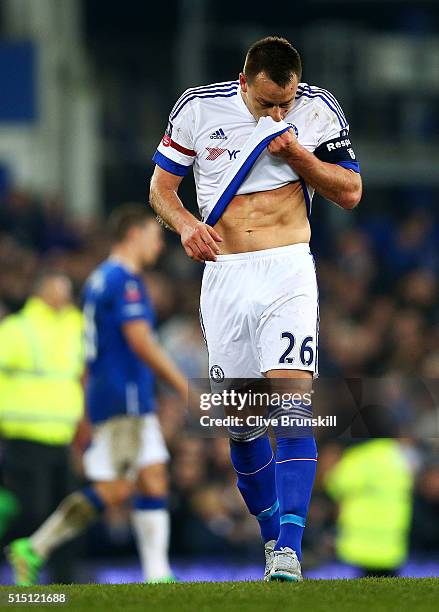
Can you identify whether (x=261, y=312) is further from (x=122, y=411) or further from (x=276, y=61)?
(x=122, y=411)

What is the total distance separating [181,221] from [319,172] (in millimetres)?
619

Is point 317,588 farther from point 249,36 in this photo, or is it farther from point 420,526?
point 249,36

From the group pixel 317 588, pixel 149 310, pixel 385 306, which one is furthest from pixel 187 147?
pixel 385 306

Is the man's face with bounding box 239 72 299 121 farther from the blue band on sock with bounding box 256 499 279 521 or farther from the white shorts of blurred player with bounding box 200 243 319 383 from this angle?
the blue band on sock with bounding box 256 499 279 521

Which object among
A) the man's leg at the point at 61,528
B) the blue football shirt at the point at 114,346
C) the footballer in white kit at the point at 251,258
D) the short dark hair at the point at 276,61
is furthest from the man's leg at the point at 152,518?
the short dark hair at the point at 276,61

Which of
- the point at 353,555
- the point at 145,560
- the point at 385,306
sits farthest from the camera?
the point at 385,306

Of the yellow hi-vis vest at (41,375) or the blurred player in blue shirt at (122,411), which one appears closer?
the blurred player in blue shirt at (122,411)

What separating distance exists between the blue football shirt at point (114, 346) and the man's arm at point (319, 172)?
401 cm

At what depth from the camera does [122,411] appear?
1065 cm

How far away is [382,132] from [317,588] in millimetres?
19596

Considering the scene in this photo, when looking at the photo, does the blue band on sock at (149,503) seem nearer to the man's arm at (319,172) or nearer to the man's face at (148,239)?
the man's face at (148,239)

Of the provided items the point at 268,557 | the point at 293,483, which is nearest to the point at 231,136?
the point at 293,483

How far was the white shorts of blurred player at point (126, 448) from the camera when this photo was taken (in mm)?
10641

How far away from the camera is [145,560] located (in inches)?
416
